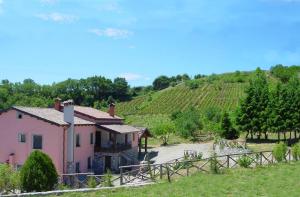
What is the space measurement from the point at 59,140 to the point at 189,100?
8585cm

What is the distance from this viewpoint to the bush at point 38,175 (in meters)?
20.7

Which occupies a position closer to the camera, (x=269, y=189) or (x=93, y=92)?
(x=269, y=189)

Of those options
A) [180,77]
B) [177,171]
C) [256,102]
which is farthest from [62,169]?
[180,77]

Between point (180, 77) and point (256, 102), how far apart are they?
138 meters

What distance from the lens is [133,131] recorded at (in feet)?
147

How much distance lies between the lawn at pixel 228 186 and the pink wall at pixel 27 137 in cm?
1464

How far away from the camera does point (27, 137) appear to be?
34031mm

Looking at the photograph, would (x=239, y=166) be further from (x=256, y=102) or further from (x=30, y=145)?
(x=256, y=102)

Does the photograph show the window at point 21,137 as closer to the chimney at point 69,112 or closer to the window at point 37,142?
the window at point 37,142

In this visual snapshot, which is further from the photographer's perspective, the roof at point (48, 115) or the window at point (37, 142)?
the window at point (37, 142)

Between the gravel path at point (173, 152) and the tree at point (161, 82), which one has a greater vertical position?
the tree at point (161, 82)

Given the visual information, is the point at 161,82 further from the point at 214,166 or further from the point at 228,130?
the point at 214,166

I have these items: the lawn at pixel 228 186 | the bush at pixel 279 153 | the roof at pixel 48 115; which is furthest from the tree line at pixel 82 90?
the lawn at pixel 228 186

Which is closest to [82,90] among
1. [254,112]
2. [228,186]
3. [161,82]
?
[161,82]
